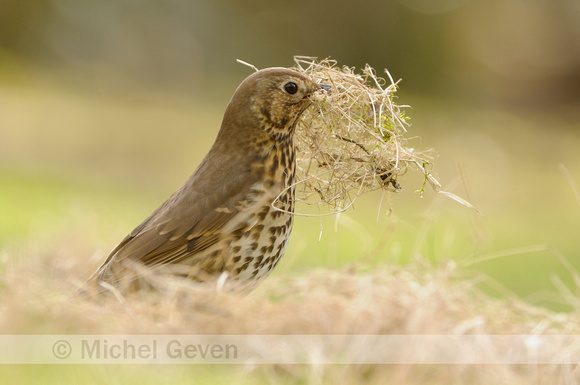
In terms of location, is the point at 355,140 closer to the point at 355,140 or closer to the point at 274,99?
the point at 355,140

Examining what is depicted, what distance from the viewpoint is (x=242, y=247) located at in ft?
9.21

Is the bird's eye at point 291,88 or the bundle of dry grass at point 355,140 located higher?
the bird's eye at point 291,88

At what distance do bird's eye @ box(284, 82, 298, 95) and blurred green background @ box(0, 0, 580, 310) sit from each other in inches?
190

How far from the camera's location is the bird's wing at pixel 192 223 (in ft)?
9.36

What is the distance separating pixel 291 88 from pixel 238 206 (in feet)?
1.51

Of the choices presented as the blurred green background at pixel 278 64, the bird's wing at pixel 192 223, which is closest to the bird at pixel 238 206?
the bird's wing at pixel 192 223

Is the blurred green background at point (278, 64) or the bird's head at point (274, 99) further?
the blurred green background at point (278, 64)

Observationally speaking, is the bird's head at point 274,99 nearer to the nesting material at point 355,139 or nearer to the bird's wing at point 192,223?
the nesting material at point 355,139

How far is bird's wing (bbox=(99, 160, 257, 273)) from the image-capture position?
285cm

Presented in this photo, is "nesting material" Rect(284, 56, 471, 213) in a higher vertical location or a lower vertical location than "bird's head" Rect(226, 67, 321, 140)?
lower

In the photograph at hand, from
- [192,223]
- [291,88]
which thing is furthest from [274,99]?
[192,223]

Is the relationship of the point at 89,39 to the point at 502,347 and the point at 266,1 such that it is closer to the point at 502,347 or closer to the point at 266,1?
the point at 266,1

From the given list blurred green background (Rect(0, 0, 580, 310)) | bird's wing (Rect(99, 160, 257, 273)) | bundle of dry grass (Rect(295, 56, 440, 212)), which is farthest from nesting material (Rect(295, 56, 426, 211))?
blurred green background (Rect(0, 0, 580, 310))

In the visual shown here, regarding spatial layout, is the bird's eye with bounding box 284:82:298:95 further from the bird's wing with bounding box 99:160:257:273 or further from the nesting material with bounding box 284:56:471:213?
the bird's wing with bounding box 99:160:257:273
